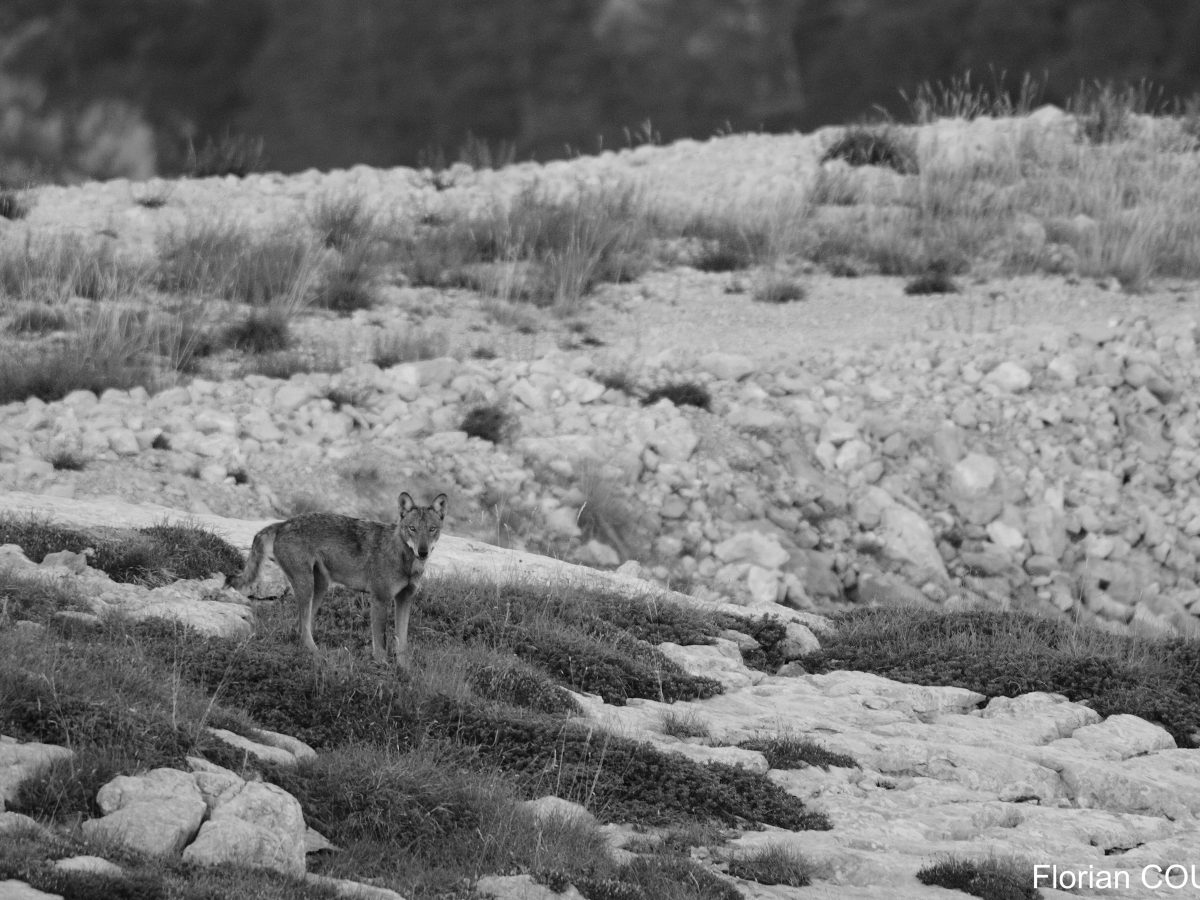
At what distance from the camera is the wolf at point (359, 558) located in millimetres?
8484

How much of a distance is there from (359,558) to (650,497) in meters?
6.25

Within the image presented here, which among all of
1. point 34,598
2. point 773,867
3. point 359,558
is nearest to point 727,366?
point 359,558

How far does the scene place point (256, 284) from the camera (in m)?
17.7

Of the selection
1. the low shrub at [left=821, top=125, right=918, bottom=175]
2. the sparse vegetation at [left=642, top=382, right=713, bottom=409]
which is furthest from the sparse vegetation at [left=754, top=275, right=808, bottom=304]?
the low shrub at [left=821, top=125, right=918, bottom=175]

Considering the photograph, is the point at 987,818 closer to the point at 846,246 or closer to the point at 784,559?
the point at 784,559

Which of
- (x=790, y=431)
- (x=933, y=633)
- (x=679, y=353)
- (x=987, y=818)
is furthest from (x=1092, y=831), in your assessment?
(x=679, y=353)

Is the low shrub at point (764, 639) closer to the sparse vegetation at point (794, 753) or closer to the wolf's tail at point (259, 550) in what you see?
the sparse vegetation at point (794, 753)

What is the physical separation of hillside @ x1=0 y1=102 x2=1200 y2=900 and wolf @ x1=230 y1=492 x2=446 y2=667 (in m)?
0.34

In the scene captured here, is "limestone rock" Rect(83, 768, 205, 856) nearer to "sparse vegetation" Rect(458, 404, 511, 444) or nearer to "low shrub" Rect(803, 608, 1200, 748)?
"low shrub" Rect(803, 608, 1200, 748)

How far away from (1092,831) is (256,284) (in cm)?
1281

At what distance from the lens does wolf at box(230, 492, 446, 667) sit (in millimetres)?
8484

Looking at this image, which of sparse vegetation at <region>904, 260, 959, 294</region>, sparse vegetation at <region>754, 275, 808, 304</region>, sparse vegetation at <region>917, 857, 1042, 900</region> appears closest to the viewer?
sparse vegetation at <region>917, 857, 1042, 900</region>

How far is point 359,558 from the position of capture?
8.59 meters

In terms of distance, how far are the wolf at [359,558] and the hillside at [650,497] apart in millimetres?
345
